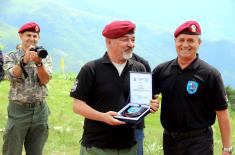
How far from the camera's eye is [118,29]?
3.84 m

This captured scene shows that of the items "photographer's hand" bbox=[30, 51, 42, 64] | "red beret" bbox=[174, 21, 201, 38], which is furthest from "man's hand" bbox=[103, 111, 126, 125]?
"photographer's hand" bbox=[30, 51, 42, 64]

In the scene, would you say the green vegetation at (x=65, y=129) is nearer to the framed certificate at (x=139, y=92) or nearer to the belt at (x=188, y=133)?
the belt at (x=188, y=133)

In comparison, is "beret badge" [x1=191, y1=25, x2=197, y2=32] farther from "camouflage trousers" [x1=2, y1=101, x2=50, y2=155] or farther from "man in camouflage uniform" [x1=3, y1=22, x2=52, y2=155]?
"camouflage trousers" [x1=2, y1=101, x2=50, y2=155]

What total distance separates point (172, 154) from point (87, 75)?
4.02 ft

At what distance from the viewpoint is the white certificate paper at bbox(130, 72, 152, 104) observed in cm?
388

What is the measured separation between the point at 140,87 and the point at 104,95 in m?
0.31

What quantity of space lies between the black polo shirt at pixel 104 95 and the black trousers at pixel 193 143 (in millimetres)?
614

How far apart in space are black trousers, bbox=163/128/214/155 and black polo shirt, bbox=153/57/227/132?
0.06 m

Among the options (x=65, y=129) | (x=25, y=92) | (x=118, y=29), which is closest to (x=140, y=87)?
(x=118, y=29)

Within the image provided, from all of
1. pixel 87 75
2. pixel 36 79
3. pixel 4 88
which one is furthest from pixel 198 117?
pixel 4 88

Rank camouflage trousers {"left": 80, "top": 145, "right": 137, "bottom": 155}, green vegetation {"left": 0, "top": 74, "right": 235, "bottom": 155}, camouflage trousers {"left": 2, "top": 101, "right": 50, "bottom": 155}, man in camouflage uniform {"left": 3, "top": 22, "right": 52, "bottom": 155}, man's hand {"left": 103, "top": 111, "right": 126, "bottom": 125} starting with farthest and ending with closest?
green vegetation {"left": 0, "top": 74, "right": 235, "bottom": 155} < camouflage trousers {"left": 2, "top": 101, "right": 50, "bottom": 155} < man in camouflage uniform {"left": 3, "top": 22, "right": 52, "bottom": 155} < camouflage trousers {"left": 80, "top": 145, "right": 137, "bottom": 155} < man's hand {"left": 103, "top": 111, "right": 126, "bottom": 125}

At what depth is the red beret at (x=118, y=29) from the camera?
12.6 ft

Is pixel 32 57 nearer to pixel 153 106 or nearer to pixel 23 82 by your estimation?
pixel 23 82

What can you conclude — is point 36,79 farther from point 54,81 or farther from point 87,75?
point 54,81
